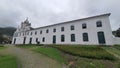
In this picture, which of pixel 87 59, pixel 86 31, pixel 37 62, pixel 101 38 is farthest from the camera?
pixel 86 31

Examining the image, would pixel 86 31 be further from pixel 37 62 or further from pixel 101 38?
pixel 37 62

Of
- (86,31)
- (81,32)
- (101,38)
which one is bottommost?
(101,38)

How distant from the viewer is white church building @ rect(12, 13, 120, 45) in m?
20.3

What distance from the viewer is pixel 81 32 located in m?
23.5

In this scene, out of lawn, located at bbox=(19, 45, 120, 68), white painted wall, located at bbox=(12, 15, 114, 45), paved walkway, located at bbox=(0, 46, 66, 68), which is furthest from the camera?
white painted wall, located at bbox=(12, 15, 114, 45)

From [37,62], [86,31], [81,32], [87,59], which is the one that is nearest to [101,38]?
[86,31]

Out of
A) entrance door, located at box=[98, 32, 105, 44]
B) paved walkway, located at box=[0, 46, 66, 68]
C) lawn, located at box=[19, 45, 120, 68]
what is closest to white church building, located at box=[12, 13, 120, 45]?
entrance door, located at box=[98, 32, 105, 44]

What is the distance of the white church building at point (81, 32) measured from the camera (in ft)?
66.7

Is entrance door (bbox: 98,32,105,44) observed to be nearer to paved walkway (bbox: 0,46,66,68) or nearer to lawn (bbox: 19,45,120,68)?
lawn (bbox: 19,45,120,68)

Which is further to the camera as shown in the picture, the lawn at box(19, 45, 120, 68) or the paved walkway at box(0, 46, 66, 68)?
the lawn at box(19, 45, 120, 68)

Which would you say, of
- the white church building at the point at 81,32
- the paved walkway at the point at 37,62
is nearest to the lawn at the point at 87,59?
the paved walkway at the point at 37,62

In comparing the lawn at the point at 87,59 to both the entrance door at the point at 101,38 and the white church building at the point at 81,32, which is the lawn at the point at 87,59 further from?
the white church building at the point at 81,32

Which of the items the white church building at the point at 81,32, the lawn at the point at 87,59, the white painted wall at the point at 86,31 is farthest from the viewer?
the white church building at the point at 81,32

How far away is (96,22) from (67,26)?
8.54m
